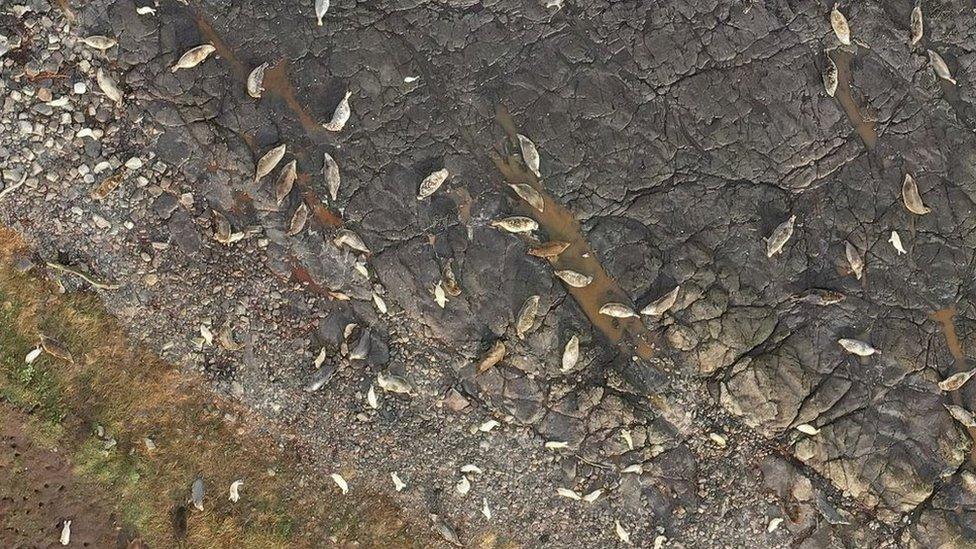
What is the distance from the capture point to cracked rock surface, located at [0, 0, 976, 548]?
6438 millimetres

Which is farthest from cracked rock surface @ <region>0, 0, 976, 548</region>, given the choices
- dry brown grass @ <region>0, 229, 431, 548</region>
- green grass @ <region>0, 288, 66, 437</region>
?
green grass @ <region>0, 288, 66, 437</region>

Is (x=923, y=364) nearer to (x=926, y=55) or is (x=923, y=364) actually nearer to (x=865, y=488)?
(x=865, y=488)

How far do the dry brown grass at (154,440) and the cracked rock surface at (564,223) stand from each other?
32 centimetres

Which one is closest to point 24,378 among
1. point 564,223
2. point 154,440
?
point 154,440

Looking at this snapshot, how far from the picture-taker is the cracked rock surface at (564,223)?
6438 mm

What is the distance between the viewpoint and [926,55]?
6617 mm

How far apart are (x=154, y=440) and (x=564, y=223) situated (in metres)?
4.67

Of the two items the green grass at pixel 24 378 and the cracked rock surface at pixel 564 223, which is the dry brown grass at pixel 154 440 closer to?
the green grass at pixel 24 378

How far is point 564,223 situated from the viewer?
6531 mm

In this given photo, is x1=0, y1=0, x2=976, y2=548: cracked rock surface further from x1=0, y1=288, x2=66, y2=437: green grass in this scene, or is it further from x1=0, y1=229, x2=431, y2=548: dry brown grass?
x1=0, y1=288, x2=66, y2=437: green grass

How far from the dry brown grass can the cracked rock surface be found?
0.32 m

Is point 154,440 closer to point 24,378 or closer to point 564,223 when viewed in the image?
point 24,378

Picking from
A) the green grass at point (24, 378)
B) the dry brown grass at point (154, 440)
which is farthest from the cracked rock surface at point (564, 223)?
the green grass at point (24, 378)

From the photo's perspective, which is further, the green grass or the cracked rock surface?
the green grass
